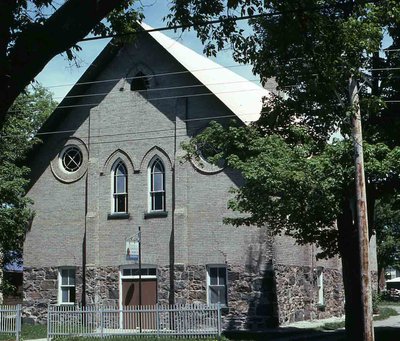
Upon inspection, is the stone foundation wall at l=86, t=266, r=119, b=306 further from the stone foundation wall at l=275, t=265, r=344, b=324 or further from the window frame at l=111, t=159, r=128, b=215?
the stone foundation wall at l=275, t=265, r=344, b=324

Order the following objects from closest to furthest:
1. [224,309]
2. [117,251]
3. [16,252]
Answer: [224,309], [117,251], [16,252]

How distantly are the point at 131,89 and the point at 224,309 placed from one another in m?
10.6

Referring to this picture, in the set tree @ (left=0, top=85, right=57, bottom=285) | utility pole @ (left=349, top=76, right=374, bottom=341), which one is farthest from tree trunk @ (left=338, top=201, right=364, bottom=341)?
tree @ (left=0, top=85, right=57, bottom=285)

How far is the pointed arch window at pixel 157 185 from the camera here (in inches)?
1174

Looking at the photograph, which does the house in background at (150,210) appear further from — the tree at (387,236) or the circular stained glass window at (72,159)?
the tree at (387,236)

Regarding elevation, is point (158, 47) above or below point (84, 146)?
above

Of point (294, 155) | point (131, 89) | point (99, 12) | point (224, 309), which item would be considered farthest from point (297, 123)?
point (99, 12)

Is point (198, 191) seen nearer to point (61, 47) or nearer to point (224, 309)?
point (224, 309)

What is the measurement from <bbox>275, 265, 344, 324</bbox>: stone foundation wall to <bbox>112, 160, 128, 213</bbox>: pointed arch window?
7.58 m

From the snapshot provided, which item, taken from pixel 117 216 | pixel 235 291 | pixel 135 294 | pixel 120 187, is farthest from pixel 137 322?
pixel 120 187

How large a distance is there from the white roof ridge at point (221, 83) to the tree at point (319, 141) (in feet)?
17.1

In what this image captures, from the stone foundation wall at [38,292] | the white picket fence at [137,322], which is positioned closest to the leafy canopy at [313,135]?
the white picket fence at [137,322]

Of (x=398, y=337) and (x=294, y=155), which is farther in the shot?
(x=398, y=337)

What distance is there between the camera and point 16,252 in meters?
35.3
